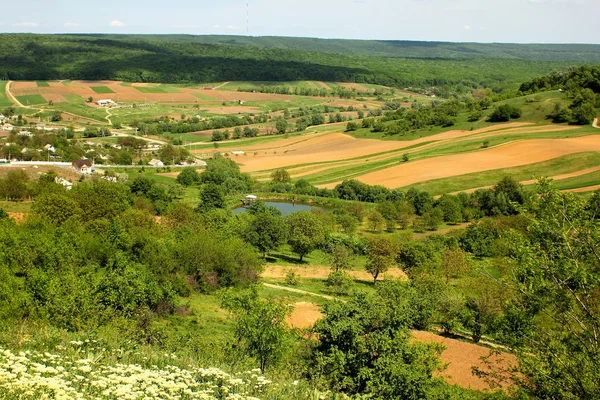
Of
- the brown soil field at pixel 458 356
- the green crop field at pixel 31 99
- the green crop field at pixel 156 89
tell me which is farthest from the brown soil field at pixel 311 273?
the green crop field at pixel 156 89

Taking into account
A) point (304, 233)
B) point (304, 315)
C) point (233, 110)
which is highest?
point (233, 110)

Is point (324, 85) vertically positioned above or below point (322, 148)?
above

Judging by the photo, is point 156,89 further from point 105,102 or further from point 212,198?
point 212,198

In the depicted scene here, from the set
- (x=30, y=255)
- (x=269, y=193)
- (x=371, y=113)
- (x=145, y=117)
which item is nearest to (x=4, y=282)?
(x=30, y=255)

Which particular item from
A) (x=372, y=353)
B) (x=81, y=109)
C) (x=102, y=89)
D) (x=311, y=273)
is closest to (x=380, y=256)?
(x=311, y=273)

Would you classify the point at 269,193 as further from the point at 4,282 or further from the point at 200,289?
the point at 4,282
